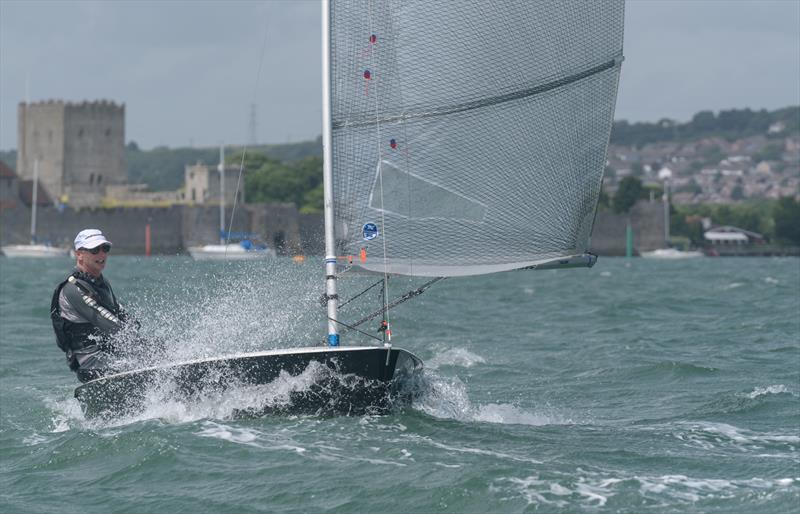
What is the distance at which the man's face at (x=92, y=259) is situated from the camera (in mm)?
8922

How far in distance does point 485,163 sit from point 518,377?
13.5 feet

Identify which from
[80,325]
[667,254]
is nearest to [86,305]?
[80,325]

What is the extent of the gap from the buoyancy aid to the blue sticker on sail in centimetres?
162

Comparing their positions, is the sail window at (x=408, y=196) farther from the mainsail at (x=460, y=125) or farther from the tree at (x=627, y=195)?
the tree at (x=627, y=195)

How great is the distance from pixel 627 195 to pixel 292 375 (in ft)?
266

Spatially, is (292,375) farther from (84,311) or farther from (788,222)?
(788,222)

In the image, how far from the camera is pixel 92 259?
8938 millimetres

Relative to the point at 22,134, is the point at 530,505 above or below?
below

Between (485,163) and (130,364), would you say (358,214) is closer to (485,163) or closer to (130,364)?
(485,163)

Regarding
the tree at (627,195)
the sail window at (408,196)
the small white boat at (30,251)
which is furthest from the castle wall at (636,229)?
the sail window at (408,196)

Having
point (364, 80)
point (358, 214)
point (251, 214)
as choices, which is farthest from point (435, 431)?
point (251, 214)

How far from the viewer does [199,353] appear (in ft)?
32.6

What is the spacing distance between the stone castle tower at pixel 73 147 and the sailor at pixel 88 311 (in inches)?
3051

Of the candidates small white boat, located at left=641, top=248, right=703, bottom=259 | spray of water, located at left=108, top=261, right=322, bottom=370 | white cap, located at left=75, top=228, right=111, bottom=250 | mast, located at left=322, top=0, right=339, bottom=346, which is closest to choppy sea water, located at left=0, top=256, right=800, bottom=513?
spray of water, located at left=108, top=261, right=322, bottom=370
